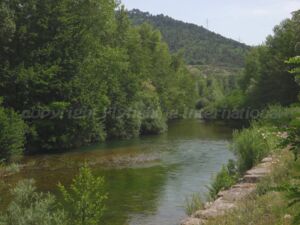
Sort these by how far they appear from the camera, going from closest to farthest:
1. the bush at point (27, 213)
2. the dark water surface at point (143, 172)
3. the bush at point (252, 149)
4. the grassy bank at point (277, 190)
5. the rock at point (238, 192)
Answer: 1. the grassy bank at point (277, 190)
2. the bush at point (27, 213)
3. the rock at point (238, 192)
4. the dark water surface at point (143, 172)
5. the bush at point (252, 149)

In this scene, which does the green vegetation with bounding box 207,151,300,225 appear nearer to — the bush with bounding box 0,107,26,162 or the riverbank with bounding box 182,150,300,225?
the riverbank with bounding box 182,150,300,225

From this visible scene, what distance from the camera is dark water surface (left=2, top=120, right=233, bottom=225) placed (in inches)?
589

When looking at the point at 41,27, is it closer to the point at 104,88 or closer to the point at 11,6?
the point at 11,6

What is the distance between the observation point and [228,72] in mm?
169375

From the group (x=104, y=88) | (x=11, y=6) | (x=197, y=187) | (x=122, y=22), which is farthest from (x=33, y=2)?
(x=197, y=187)

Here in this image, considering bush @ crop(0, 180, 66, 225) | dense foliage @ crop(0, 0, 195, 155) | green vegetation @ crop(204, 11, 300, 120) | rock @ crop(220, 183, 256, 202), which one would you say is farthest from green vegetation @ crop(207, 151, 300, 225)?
green vegetation @ crop(204, 11, 300, 120)

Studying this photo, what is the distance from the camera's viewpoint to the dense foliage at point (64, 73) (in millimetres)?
30906

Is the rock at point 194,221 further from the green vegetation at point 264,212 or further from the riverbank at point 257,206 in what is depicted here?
the green vegetation at point 264,212

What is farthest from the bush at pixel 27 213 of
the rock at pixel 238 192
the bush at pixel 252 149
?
the bush at pixel 252 149

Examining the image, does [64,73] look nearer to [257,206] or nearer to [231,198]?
[231,198]

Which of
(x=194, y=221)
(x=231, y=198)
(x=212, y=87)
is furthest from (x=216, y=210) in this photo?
(x=212, y=87)

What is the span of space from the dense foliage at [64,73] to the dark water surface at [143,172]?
2.37 m

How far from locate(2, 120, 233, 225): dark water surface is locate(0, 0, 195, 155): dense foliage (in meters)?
2.37

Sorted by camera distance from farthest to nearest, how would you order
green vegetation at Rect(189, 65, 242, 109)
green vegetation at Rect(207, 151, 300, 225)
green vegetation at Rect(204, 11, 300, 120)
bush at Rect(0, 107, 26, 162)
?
green vegetation at Rect(189, 65, 242, 109), green vegetation at Rect(204, 11, 300, 120), bush at Rect(0, 107, 26, 162), green vegetation at Rect(207, 151, 300, 225)
